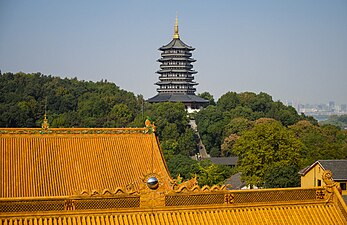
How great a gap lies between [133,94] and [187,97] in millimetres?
7244

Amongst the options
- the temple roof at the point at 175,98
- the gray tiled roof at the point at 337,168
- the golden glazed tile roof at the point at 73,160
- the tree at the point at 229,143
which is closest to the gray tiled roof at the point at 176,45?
the temple roof at the point at 175,98

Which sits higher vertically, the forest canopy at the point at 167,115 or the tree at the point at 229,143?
the forest canopy at the point at 167,115

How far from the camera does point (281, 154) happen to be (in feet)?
112

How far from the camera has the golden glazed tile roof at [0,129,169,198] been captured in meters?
16.8

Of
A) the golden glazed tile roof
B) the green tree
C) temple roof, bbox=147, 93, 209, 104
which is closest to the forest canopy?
temple roof, bbox=147, 93, 209, 104

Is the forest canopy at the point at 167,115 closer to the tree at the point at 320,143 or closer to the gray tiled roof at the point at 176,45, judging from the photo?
the tree at the point at 320,143

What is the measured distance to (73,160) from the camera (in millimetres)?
17719

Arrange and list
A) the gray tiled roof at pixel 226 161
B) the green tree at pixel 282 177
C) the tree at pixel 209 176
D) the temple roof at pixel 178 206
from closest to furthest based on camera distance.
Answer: the temple roof at pixel 178 206 → the green tree at pixel 282 177 → the tree at pixel 209 176 → the gray tiled roof at pixel 226 161

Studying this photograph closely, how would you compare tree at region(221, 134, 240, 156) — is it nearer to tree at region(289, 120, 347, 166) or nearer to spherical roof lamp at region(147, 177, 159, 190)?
tree at region(289, 120, 347, 166)

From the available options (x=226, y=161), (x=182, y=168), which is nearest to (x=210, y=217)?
(x=182, y=168)

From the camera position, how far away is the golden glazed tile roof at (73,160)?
16.8 m

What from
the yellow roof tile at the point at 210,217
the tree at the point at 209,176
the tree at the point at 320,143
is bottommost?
the tree at the point at 209,176

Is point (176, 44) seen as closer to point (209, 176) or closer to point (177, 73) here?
point (177, 73)

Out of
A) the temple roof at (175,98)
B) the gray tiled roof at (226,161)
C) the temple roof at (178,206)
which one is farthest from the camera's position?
the temple roof at (175,98)
